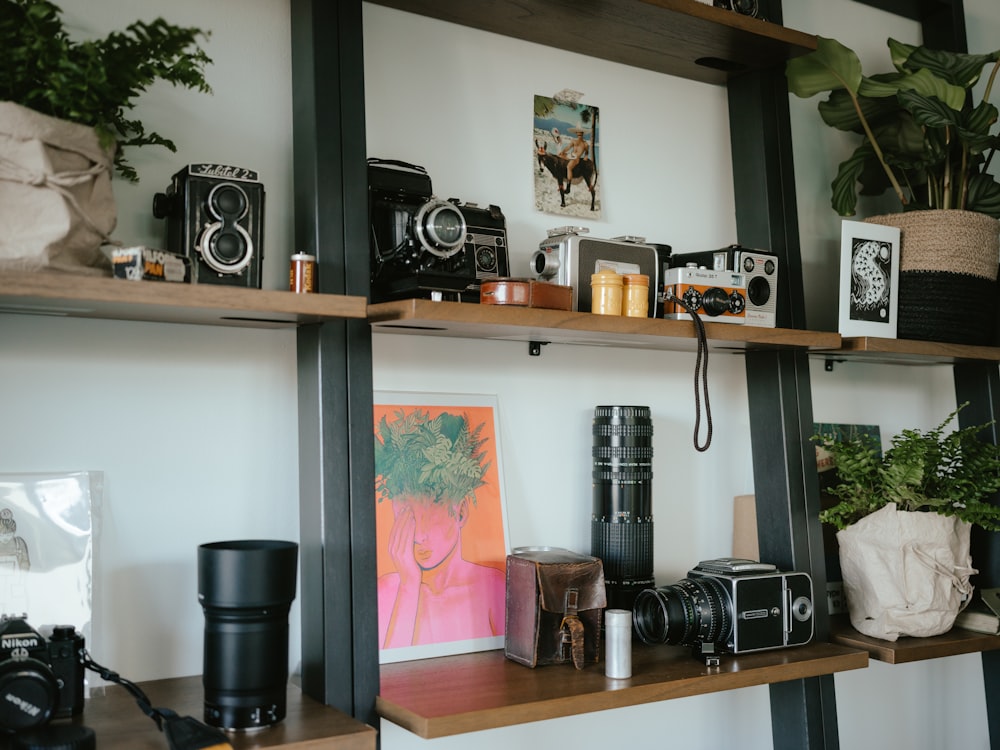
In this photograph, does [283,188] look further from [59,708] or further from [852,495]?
[852,495]

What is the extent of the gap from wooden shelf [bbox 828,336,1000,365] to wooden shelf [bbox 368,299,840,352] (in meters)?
0.07

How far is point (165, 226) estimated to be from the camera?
1.53 metres

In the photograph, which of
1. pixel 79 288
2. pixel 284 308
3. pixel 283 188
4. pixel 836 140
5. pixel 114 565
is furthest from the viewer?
pixel 836 140

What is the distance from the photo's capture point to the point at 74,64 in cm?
120

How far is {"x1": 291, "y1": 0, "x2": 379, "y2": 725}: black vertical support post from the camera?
1.50 meters

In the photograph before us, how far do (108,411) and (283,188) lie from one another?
Result: 47 centimetres

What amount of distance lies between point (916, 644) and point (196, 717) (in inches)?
54.6

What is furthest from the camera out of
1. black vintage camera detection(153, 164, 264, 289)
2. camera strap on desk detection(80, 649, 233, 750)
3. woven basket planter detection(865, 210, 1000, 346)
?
woven basket planter detection(865, 210, 1000, 346)

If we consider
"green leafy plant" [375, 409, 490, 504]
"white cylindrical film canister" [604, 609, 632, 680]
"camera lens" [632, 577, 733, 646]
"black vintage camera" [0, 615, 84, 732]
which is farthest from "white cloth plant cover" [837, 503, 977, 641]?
"black vintage camera" [0, 615, 84, 732]

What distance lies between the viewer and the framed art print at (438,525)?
5.64 ft

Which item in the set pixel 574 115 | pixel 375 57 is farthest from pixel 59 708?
pixel 574 115

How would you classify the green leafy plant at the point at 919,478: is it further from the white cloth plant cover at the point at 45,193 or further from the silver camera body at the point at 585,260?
the white cloth plant cover at the point at 45,193

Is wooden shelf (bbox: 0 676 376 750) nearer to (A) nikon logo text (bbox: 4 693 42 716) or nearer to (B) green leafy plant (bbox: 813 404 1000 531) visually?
(A) nikon logo text (bbox: 4 693 42 716)

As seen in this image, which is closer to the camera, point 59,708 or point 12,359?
point 59,708
